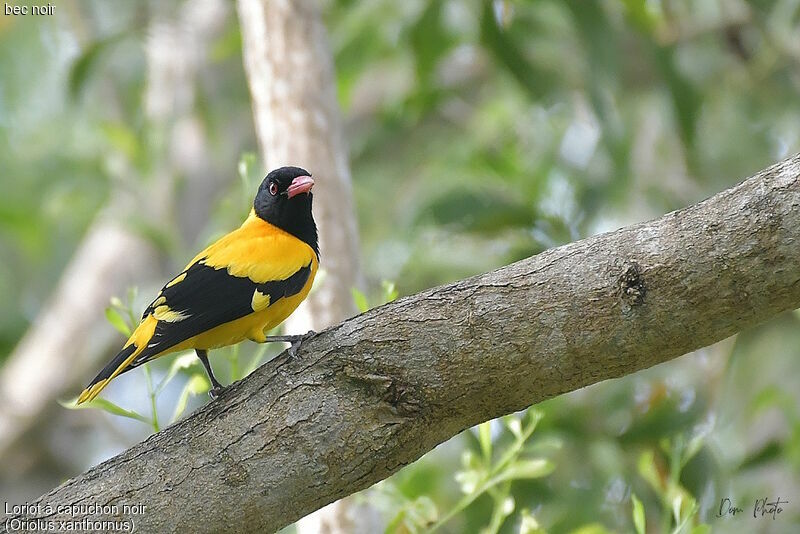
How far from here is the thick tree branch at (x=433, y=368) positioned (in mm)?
2219

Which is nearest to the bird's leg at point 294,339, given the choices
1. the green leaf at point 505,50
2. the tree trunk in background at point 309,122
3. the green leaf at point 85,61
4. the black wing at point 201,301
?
the black wing at point 201,301

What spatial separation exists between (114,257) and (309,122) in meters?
4.03

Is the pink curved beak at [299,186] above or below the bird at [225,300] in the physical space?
above

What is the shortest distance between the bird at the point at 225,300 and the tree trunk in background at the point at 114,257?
3.41 m

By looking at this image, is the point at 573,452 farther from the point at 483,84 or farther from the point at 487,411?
the point at 483,84

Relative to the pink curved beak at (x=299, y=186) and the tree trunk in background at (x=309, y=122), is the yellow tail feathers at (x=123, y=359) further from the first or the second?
the tree trunk in background at (x=309, y=122)

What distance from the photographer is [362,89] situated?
380 inches

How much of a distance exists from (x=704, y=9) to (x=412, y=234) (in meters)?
2.75

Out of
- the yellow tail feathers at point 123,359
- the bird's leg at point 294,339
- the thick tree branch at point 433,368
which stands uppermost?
the yellow tail feathers at point 123,359

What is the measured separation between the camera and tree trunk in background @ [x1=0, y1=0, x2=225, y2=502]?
24.9 feet

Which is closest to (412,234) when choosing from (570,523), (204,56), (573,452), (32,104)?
(573,452)

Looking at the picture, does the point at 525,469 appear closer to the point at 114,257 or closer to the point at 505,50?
the point at 505,50

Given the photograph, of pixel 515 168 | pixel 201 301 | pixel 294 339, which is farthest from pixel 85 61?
pixel 294 339

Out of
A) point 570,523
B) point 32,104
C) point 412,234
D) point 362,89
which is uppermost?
point 32,104
